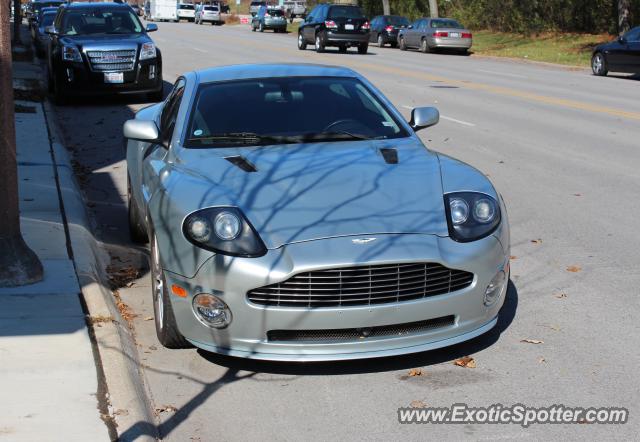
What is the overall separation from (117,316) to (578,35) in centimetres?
4180

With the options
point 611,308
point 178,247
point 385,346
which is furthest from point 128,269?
point 611,308

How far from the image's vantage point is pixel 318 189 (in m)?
5.67

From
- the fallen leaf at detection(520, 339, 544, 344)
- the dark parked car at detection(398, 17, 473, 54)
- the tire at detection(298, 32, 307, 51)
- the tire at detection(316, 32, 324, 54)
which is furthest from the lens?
the dark parked car at detection(398, 17, 473, 54)

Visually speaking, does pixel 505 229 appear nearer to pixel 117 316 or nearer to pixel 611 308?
pixel 611 308

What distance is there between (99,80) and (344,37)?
2074 centimetres

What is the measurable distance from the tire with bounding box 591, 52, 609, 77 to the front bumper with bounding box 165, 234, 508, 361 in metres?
25.3

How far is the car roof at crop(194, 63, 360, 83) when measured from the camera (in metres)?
7.26

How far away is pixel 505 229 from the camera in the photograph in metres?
5.71

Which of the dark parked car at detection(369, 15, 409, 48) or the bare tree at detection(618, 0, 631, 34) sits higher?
the bare tree at detection(618, 0, 631, 34)

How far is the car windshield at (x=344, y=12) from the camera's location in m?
38.6

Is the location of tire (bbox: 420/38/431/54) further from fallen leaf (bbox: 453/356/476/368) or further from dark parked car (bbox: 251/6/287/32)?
fallen leaf (bbox: 453/356/476/368)

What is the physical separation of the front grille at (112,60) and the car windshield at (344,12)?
20636 millimetres

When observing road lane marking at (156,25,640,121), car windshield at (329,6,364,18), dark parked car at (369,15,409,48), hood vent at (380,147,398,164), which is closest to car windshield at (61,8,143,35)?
road lane marking at (156,25,640,121)

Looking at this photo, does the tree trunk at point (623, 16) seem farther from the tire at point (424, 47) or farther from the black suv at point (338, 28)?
the black suv at point (338, 28)
